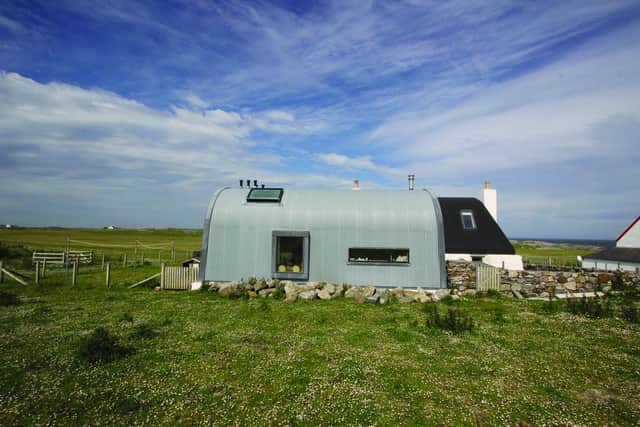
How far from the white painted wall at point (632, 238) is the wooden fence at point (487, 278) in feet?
98.1

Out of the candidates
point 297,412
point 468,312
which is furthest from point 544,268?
point 297,412

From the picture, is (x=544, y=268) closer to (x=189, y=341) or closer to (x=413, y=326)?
(x=413, y=326)

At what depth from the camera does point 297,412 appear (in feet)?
24.1

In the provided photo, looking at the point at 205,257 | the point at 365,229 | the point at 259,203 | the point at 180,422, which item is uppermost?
the point at 259,203

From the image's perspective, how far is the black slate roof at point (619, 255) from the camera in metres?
32.4

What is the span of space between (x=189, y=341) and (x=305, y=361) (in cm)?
430

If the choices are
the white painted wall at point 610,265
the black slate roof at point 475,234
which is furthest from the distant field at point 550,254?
the black slate roof at point 475,234

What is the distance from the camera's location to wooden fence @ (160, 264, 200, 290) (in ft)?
69.2

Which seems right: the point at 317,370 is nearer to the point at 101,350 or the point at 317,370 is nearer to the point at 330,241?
the point at 101,350

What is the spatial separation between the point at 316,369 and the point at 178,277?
14.7 m

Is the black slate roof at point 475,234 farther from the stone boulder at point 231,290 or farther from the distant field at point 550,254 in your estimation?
the stone boulder at point 231,290

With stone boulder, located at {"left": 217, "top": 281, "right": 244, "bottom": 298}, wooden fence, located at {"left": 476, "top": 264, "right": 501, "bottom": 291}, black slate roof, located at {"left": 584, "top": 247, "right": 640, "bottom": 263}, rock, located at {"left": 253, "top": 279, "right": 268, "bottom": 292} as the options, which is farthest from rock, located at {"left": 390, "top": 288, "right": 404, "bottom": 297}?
black slate roof, located at {"left": 584, "top": 247, "right": 640, "bottom": 263}

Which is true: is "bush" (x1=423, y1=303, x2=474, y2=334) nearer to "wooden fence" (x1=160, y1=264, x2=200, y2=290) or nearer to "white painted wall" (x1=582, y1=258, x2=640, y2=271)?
"wooden fence" (x1=160, y1=264, x2=200, y2=290)

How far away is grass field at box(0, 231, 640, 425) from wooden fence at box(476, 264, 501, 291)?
393 cm
